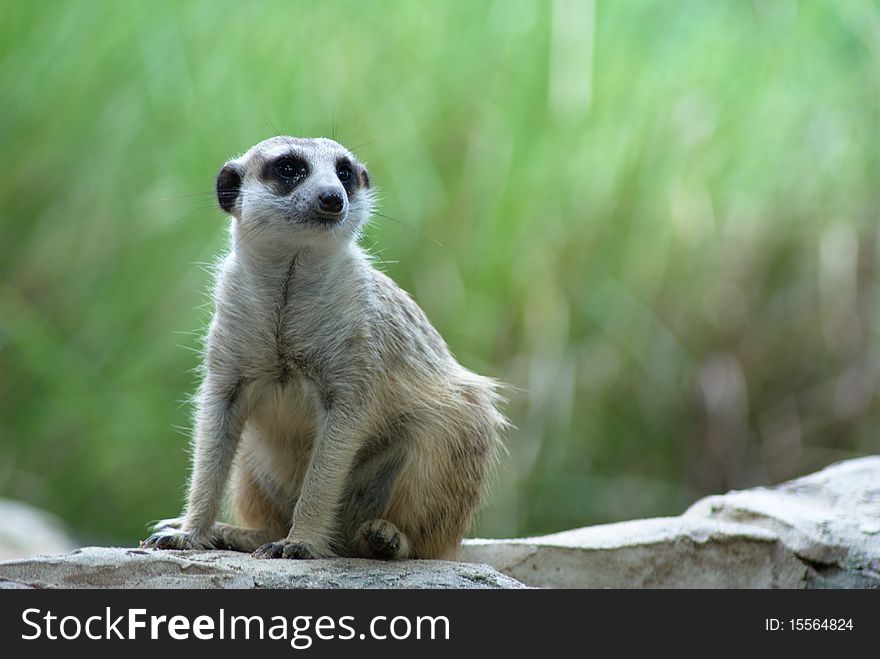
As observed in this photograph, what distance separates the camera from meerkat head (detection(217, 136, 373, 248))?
271cm

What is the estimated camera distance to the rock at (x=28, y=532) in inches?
182

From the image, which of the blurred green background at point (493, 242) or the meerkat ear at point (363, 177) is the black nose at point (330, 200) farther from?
the blurred green background at point (493, 242)

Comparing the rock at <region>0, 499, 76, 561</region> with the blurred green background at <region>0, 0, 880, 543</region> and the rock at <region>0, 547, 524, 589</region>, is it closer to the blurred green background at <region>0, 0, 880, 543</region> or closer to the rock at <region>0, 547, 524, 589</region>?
the blurred green background at <region>0, 0, 880, 543</region>

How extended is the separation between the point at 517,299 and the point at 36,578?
3.07 metres

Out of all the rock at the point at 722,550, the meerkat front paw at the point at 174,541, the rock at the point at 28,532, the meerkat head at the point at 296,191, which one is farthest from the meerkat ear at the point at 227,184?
the rock at the point at 28,532

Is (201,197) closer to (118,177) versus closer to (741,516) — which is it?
(118,177)

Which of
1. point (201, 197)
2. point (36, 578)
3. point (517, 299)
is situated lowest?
point (36, 578)

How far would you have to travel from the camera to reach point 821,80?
5.91m

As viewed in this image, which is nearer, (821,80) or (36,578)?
(36,578)

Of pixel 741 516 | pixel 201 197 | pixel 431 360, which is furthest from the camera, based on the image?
pixel 201 197

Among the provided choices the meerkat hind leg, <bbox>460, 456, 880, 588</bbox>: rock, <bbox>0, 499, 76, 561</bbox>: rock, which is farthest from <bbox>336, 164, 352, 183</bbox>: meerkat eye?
<bbox>0, 499, 76, 561</bbox>: rock

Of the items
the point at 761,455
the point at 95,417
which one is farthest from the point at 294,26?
the point at 761,455

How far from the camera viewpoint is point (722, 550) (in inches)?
128

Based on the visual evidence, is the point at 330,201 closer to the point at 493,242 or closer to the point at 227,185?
the point at 227,185
